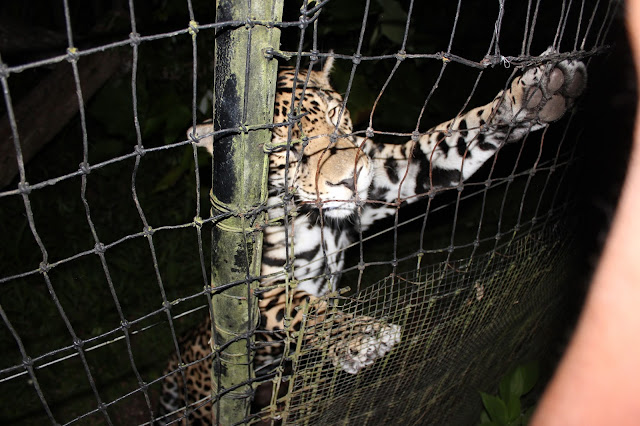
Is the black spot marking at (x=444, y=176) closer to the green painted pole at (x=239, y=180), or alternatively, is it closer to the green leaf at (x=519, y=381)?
the green leaf at (x=519, y=381)

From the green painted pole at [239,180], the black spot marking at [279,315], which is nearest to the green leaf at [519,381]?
the black spot marking at [279,315]

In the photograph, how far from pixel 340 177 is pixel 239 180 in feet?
2.76

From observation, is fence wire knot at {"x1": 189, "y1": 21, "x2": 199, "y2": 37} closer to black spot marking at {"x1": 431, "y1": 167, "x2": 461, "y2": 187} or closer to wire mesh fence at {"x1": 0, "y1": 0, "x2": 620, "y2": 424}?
wire mesh fence at {"x1": 0, "y1": 0, "x2": 620, "y2": 424}

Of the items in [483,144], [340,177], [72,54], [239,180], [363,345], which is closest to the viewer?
[72,54]

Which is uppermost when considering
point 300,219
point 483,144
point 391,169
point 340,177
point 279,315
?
point 483,144

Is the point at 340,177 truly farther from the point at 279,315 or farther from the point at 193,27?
the point at 193,27

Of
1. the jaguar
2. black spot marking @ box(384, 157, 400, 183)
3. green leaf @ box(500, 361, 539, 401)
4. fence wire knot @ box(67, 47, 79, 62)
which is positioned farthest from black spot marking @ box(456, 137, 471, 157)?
fence wire knot @ box(67, 47, 79, 62)

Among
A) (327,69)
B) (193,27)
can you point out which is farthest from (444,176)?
(193,27)

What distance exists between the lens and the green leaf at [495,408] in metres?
2.74

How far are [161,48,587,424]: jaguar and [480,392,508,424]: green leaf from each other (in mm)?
1034

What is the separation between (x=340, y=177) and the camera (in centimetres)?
216

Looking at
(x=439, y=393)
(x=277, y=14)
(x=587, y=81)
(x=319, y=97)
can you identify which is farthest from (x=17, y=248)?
(x=587, y=81)

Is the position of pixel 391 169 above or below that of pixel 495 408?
above

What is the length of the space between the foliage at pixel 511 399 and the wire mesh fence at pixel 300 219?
89 mm
